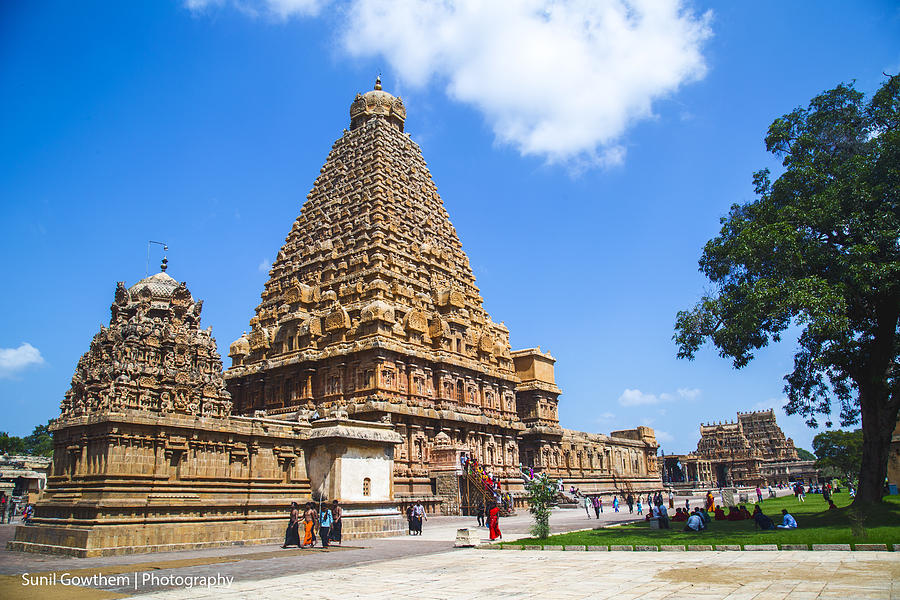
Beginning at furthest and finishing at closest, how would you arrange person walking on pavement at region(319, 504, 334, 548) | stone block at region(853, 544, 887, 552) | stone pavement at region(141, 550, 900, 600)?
person walking on pavement at region(319, 504, 334, 548), stone block at region(853, 544, 887, 552), stone pavement at region(141, 550, 900, 600)

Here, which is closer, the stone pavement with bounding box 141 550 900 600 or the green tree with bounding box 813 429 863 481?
the stone pavement with bounding box 141 550 900 600

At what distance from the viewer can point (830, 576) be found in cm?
1189

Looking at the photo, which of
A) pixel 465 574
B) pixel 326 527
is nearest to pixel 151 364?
pixel 326 527

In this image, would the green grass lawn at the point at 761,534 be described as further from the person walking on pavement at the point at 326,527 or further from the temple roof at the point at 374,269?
the temple roof at the point at 374,269

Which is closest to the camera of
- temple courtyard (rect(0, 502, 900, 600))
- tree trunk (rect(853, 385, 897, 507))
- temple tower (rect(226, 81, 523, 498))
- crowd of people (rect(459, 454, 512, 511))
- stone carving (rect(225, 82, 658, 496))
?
temple courtyard (rect(0, 502, 900, 600))

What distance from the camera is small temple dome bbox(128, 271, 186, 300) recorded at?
36.3m

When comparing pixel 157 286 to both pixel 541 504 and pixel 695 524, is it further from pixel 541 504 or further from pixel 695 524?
pixel 695 524

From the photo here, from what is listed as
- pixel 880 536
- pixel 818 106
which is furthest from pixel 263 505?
pixel 818 106

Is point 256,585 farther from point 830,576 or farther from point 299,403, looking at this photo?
point 299,403

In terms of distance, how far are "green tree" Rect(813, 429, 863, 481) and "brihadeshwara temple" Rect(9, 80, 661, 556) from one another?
2843 centimetres

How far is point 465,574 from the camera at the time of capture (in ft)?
46.5

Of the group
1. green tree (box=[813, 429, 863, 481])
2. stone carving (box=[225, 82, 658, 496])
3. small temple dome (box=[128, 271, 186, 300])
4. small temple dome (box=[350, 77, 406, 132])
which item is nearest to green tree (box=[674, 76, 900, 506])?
stone carving (box=[225, 82, 658, 496])

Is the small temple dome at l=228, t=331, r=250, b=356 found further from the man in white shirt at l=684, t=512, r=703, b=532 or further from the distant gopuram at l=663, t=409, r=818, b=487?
the distant gopuram at l=663, t=409, r=818, b=487

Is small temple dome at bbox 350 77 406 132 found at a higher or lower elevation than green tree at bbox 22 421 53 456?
higher
